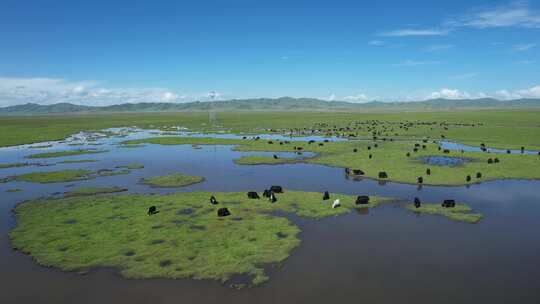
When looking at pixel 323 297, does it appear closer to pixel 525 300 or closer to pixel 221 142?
pixel 525 300

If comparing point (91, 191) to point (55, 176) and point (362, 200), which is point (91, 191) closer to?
point (55, 176)

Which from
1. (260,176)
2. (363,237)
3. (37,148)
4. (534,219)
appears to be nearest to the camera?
(363,237)

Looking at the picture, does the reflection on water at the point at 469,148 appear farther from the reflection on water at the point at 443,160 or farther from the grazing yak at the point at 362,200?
the grazing yak at the point at 362,200

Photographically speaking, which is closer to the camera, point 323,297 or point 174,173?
point 323,297

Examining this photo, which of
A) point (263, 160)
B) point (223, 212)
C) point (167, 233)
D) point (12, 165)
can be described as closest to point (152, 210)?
point (167, 233)

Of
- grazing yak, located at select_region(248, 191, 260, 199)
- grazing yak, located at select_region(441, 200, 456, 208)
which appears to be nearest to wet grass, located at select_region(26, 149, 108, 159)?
grazing yak, located at select_region(248, 191, 260, 199)

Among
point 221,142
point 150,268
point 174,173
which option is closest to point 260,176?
point 174,173
